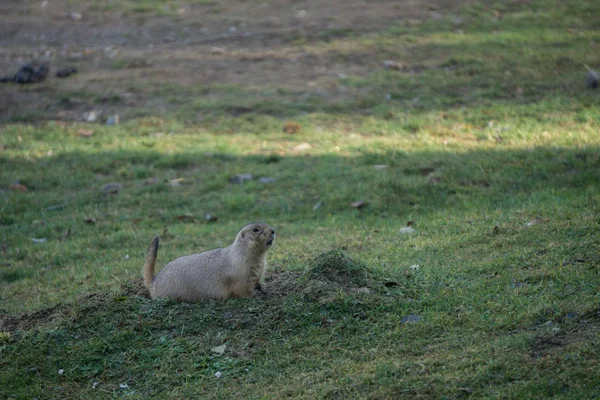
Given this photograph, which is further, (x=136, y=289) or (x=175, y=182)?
(x=175, y=182)

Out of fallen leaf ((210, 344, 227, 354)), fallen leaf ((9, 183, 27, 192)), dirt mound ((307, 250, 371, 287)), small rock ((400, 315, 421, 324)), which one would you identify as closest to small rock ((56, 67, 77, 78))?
fallen leaf ((9, 183, 27, 192))

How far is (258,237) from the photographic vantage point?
19.9 feet

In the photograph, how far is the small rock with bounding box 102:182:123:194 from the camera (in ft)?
35.1

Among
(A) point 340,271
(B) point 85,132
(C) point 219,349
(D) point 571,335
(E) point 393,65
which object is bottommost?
(B) point 85,132

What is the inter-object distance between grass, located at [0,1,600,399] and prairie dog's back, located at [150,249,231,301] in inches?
8.1

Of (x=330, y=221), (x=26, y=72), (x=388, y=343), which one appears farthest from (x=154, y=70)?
(x=388, y=343)

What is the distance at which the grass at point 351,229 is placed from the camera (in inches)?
197

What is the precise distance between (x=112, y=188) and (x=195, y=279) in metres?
4.99

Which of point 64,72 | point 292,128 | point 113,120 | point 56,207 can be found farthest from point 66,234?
point 64,72

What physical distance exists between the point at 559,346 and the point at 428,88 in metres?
9.07

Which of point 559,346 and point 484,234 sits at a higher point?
point 559,346

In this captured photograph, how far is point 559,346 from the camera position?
4.60m

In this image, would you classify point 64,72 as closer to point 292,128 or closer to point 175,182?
point 292,128

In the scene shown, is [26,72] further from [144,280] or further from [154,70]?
[144,280]
